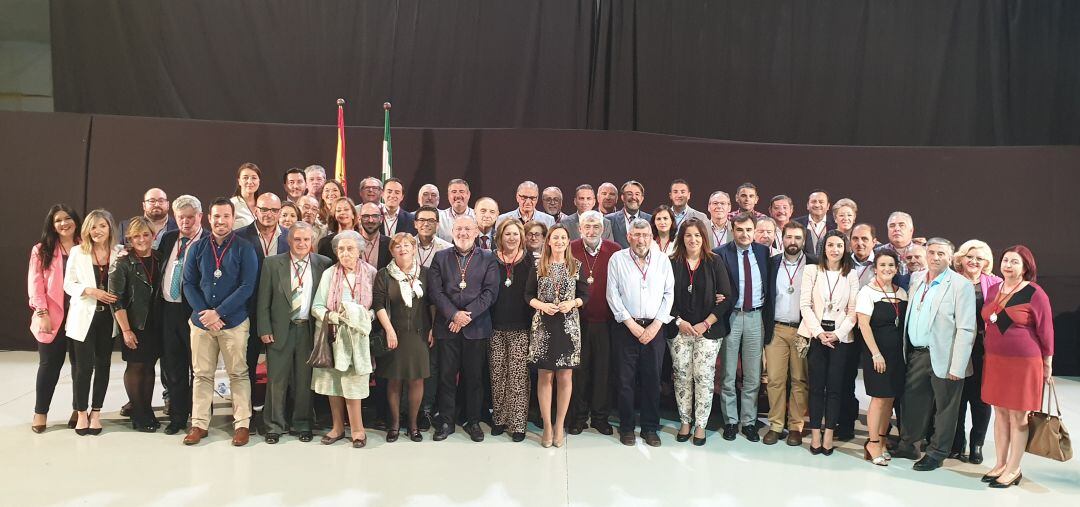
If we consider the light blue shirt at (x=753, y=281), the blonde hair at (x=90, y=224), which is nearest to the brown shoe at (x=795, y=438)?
the light blue shirt at (x=753, y=281)

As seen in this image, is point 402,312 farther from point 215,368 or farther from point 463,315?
point 215,368

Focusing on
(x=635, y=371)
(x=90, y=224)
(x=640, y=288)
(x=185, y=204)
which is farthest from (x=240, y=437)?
(x=640, y=288)

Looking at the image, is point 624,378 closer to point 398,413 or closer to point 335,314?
point 398,413

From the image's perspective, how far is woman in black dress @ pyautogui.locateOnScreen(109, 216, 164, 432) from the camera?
15.0 ft

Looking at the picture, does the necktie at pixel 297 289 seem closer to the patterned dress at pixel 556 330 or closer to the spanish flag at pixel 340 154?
the patterned dress at pixel 556 330

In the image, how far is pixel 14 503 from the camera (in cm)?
357

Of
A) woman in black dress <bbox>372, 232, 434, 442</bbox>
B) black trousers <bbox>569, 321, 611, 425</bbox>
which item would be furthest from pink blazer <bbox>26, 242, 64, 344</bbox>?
black trousers <bbox>569, 321, 611, 425</bbox>

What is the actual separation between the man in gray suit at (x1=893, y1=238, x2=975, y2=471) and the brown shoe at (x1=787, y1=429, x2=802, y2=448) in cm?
68

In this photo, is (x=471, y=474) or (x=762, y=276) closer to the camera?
(x=471, y=474)

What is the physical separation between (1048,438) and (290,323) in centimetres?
440

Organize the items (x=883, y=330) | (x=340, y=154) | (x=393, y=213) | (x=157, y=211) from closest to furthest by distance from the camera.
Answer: (x=883, y=330), (x=157, y=211), (x=393, y=213), (x=340, y=154)

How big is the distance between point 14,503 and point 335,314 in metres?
1.81

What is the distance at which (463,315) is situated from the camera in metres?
4.53

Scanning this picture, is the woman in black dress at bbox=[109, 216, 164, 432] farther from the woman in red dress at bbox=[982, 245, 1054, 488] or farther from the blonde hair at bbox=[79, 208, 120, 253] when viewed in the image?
the woman in red dress at bbox=[982, 245, 1054, 488]
